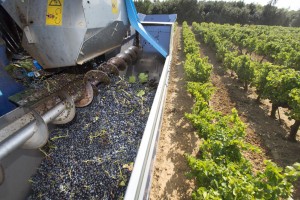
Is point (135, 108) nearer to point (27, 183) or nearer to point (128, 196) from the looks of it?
point (27, 183)

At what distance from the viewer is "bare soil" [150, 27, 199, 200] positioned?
3533 mm

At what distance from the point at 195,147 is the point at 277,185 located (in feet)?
7.30

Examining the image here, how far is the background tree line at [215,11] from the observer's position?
1395 inches

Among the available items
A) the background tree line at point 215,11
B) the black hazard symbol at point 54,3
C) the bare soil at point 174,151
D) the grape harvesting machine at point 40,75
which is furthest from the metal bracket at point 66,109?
the background tree line at point 215,11

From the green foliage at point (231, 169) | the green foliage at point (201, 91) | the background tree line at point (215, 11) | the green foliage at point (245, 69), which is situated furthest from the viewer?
→ the background tree line at point (215, 11)

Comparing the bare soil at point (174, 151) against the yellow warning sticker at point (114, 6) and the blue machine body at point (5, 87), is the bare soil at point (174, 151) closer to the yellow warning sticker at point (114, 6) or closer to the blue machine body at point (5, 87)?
A: the blue machine body at point (5, 87)

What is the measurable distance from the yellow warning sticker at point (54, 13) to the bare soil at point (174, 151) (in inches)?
113

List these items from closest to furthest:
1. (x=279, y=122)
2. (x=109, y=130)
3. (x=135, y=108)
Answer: (x=109, y=130)
(x=135, y=108)
(x=279, y=122)

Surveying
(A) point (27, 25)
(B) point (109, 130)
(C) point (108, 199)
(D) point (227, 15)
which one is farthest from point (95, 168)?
(D) point (227, 15)

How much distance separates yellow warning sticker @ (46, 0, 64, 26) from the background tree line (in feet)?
115

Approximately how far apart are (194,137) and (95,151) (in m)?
2.77

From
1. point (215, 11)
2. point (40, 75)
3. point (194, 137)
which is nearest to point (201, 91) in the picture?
point (194, 137)

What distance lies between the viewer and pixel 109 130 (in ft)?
10.2

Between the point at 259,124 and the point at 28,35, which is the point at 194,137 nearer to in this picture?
the point at 259,124
